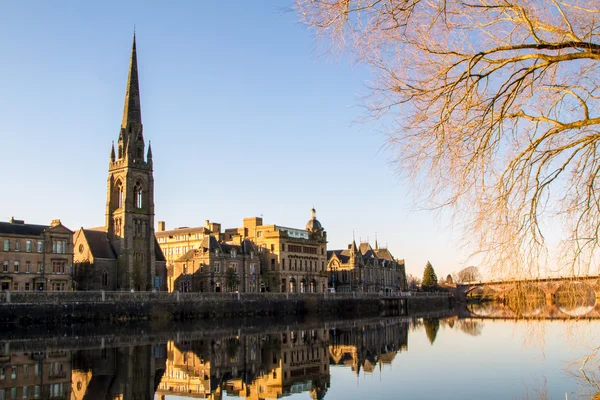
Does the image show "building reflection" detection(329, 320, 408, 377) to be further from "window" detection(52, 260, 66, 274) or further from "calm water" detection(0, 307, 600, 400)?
"window" detection(52, 260, 66, 274)

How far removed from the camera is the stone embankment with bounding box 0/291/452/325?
54381 mm

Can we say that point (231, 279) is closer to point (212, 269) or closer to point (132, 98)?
point (212, 269)

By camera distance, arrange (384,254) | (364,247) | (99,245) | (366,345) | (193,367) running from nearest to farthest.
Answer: (193,367)
(366,345)
(99,245)
(364,247)
(384,254)

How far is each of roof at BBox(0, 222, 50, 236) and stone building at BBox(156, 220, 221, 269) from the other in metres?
35.8

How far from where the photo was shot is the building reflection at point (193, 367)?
26656 mm

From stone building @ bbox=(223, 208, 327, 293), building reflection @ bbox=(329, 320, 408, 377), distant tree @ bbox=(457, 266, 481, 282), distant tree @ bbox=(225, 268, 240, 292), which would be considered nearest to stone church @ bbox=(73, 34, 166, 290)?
distant tree @ bbox=(225, 268, 240, 292)

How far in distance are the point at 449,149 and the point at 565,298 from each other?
135 inches

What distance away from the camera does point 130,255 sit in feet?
266

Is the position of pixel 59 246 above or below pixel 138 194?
below

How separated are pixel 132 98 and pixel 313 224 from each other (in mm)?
46355

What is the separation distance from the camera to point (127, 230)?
82.1 metres

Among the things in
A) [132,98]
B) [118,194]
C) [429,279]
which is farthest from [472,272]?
[429,279]

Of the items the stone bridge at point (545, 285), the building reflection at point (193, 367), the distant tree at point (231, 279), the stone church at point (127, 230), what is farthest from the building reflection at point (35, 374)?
the distant tree at point (231, 279)

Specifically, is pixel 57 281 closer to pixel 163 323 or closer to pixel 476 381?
pixel 163 323
